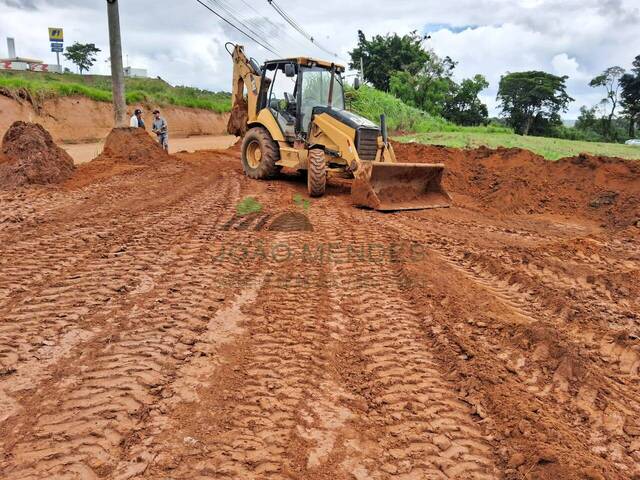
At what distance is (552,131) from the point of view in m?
49.0

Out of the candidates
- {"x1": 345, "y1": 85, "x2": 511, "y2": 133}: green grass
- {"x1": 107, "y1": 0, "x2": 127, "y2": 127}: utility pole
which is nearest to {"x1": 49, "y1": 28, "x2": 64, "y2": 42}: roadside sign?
{"x1": 345, "y1": 85, "x2": 511, "y2": 133}: green grass

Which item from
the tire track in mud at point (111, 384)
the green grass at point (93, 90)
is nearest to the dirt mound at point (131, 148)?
the tire track in mud at point (111, 384)

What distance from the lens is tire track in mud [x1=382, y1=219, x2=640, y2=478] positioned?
288 centimetres

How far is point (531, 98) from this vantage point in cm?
4831

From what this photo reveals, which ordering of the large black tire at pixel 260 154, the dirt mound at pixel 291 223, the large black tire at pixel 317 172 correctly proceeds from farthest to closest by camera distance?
1. the large black tire at pixel 260 154
2. the large black tire at pixel 317 172
3. the dirt mound at pixel 291 223

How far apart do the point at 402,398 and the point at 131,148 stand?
1307cm

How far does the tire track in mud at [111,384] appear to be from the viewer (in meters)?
2.46

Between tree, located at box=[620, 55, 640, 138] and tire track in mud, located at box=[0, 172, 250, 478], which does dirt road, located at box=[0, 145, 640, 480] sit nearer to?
tire track in mud, located at box=[0, 172, 250, 478]

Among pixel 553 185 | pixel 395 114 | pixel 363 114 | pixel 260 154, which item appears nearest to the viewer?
pixel 553 185

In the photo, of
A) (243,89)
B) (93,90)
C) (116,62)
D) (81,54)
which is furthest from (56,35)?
(243,89)

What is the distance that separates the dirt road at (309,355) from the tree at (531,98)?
46390 millimetres

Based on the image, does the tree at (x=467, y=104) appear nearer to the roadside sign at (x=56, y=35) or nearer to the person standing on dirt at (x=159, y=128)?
the person standing on dirt at (x=159, y=128)

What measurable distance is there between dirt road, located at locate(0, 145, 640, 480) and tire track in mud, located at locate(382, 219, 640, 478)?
0.02m

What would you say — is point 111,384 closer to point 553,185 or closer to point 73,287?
point 73,287
